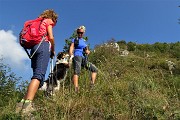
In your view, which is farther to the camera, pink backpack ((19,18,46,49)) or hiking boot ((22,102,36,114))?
pink backpack ((19,18,46,49))

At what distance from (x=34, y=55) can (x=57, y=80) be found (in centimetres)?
365

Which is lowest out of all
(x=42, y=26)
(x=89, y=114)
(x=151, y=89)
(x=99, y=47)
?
(x=89, y=114)

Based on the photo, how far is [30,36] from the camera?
620cm

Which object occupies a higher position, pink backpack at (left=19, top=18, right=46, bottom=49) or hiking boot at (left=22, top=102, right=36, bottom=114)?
pink backpack at (left=19, top=18, right=46, bottom=49)

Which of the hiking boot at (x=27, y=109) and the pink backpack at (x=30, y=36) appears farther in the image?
the pink backpack at (x=30, y=36)

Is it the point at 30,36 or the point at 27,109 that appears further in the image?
the point at 30,36

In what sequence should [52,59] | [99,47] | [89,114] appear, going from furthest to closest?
1. [99,47]
2. [52,59]
3. [89,114]

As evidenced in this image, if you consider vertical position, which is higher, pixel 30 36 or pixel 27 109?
pixel 30 36

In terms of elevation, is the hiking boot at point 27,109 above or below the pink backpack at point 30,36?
below

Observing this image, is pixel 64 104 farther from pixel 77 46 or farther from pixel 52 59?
pixel 77 46

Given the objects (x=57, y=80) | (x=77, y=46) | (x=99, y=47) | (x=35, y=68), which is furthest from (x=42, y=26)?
(x=99, y=47)

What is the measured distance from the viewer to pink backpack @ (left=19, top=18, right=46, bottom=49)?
620 cm

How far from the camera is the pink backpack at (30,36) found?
6.20 metres

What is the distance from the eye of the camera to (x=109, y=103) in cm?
594
